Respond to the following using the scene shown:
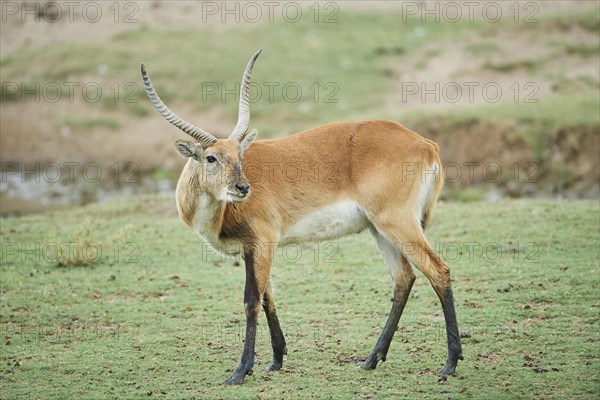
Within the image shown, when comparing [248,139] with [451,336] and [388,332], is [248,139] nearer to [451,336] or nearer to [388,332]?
[388,332]

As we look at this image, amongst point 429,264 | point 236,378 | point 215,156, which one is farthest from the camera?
point 215,156

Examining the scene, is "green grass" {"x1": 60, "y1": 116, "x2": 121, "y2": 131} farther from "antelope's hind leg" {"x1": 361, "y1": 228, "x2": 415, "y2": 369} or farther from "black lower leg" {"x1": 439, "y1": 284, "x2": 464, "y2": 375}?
"black lower leg" {"x1": 439, "y1": 284, "x2": 464, "y2": 375}

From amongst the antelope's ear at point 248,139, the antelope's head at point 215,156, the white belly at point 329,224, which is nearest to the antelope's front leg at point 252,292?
the white belly at point 329,224

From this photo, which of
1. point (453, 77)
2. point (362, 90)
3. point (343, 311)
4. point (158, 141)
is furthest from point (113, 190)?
point (343, 311)

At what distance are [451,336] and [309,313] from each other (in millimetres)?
2471

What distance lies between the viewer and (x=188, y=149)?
27.1 ft

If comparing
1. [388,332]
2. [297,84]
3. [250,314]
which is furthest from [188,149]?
[297,84]

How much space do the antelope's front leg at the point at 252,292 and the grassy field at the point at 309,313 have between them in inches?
8.9

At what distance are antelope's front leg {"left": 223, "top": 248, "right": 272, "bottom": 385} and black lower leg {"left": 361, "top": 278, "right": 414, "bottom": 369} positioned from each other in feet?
3.77

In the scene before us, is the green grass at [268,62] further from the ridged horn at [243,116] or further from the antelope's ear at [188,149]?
the antelope's ear at [188,149]

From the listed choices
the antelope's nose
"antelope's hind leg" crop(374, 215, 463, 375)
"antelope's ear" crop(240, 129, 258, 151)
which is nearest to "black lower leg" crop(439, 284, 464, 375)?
"antelope's hind leg" crop(374, 215, 463, 375)

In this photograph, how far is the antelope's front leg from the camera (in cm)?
798

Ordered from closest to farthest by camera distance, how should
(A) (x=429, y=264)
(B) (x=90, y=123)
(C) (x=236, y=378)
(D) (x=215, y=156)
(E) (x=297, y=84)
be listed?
(C) (x=236, y=378), (A) (x=429, y=264), (D) (x=215, y=156), (B) (x=90, y=123), (E) (x=297, y=84)

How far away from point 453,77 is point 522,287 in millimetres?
13728
